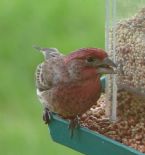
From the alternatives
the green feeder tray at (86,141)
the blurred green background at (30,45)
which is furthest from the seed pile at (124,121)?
the blurred green background at (30,45)

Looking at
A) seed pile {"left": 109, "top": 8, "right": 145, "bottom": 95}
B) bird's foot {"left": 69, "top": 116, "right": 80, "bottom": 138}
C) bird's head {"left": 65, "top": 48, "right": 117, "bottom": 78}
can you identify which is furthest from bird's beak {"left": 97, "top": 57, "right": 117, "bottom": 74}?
bird's foot {"left": 69, "top": 116, "right": 80, "bottom": 138}

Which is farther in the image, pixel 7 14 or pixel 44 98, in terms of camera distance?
pixel 7 14

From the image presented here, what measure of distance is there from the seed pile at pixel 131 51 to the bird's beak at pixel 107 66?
14 cm

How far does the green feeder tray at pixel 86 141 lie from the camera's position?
14.1ft

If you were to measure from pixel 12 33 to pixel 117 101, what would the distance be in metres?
3.13

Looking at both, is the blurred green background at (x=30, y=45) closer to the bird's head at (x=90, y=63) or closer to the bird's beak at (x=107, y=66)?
the bird's head at (x=90, y=63)

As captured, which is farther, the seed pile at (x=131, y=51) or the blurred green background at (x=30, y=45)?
the blurred green background at (x=30, y=45)

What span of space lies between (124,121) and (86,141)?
0.36 m

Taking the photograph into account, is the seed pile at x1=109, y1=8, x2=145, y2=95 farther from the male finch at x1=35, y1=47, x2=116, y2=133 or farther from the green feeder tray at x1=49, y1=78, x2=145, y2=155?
the green feeder tray at x1=49, y1=78, x2=145, y2=155

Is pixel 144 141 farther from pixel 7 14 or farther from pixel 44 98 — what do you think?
pixel 7 14

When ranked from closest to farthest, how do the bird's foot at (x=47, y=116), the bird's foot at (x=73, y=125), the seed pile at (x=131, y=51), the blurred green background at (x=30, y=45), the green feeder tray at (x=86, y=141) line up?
1. the green feeder tray at (x=86, y=141)
2. the bird's foot at (x=73, y=125)
3. the seed pile at (x=131, y=51)
4. the bird's foot at (x=47, y=116)
5. the blurred green background at (x=30, y=45)

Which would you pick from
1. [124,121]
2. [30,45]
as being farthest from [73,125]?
[30,45]

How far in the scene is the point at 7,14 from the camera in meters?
8.02

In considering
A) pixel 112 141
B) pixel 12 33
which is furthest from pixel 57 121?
pixel 12 33
